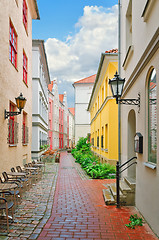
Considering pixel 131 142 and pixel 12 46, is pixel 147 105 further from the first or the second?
pixel 12 46

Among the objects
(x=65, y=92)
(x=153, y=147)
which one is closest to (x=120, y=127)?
(x=153, y=147)

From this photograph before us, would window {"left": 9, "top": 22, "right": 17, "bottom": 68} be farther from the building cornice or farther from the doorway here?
the building cornice

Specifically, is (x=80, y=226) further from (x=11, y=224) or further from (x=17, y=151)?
(x=17, y=151)

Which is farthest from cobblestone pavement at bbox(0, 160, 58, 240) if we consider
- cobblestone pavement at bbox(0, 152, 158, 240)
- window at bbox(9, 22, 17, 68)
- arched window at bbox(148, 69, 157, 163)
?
window at bbox(9, 22, 17, 68)

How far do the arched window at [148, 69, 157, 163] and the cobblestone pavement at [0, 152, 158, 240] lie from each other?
1.50 metres

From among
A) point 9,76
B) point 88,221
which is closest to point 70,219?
point 88,221

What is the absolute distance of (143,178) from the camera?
5.81m

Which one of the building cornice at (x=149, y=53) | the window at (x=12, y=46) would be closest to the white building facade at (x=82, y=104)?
the window at (x=12, y=46)

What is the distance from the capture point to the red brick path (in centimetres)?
476

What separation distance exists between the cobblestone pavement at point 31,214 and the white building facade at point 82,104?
35.2 metres

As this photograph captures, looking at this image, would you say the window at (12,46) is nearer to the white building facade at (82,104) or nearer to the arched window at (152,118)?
the arched window at (152,118)

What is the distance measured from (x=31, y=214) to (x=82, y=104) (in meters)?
39.5

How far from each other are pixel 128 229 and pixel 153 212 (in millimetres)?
659

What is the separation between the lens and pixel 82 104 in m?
45.2
